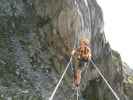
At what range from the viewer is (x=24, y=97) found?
18312 millimetres

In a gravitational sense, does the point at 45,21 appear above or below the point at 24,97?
above

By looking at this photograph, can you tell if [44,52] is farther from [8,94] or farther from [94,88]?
[94,88]

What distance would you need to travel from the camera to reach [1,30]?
2333cm

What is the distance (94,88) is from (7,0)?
13.2 m

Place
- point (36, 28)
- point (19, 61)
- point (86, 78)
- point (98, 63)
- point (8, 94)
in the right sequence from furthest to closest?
1. point (98, 63)
2. point (86, 78)
3. point (36, 28)
4. point (19, 61)
5. point (8, 94)

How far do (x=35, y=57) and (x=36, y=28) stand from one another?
10.9 feet

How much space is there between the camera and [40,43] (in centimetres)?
2378

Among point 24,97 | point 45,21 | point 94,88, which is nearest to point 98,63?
point 94,88

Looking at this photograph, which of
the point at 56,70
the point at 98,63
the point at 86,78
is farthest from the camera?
the point at 98,63

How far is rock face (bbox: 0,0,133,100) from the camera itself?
64.3ft

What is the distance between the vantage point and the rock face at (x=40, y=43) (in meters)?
19.6

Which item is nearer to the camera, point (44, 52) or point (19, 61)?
point (19, 61)

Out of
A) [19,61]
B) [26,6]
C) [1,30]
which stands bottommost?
[19,61]

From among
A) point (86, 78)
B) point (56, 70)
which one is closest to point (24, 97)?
point (56, 70)
